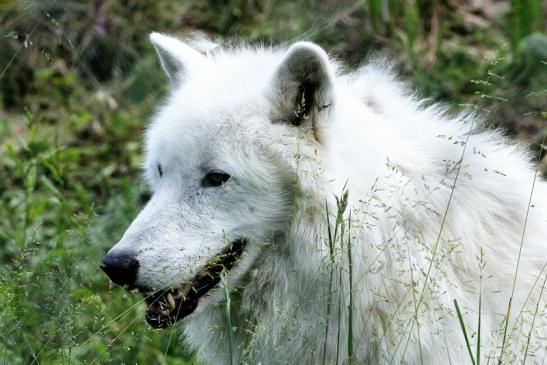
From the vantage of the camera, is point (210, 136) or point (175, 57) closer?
point (210, 136)

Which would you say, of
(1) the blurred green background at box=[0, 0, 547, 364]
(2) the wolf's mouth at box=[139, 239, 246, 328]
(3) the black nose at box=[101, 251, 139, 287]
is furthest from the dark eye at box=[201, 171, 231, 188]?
(1) the blurred green background at box=[0, 0, 547, 364]

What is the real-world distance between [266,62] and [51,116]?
12.4 feet

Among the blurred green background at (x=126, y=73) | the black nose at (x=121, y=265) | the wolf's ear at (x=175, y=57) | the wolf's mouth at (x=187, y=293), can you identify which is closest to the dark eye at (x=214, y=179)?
the wolf's mouth at (x=187, y=293)

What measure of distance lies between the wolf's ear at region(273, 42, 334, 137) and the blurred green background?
171cm

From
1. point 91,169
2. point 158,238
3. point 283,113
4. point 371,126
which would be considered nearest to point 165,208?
point 158,238

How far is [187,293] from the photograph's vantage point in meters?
2.85

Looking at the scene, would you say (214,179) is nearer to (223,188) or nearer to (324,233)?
(223,188)

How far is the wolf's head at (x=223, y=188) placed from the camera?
8.93 ft

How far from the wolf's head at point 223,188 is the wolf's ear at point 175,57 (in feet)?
1.13

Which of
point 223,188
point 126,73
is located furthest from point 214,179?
point 126,73

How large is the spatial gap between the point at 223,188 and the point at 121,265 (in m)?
0.43

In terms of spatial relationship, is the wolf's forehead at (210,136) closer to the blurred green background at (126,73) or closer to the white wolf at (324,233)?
the white wolf at (324,233)

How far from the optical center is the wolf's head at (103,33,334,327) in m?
2.72

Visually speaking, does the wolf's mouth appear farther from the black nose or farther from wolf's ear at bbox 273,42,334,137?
wolf's ear at bbox 273,42,334,137
